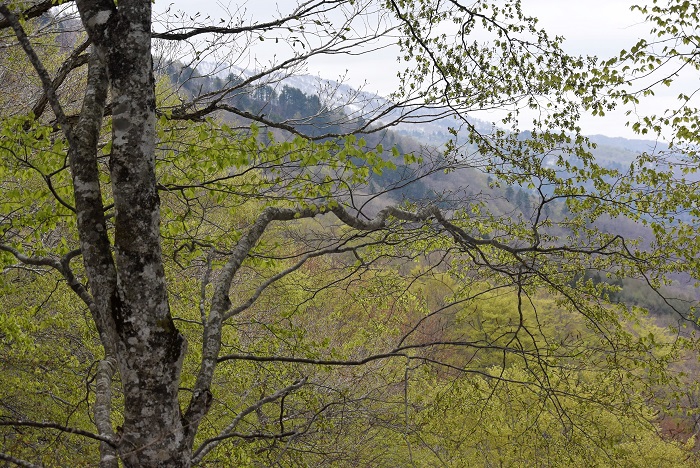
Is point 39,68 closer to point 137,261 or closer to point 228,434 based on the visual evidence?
point 137,261

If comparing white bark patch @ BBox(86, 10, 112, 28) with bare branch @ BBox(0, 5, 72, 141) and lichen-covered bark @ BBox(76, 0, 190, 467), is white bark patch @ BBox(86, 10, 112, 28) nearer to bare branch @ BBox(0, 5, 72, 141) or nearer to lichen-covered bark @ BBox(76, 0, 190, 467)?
lichen-covered bark @ BBox(76, 0, 190, 467)

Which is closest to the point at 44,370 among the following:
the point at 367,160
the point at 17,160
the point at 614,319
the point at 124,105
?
the point at 17,160

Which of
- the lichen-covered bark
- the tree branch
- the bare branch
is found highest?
the bare branch

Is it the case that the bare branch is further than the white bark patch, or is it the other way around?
the bare branch

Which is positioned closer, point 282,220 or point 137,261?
point 137,261

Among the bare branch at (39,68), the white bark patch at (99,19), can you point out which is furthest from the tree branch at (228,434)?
the white bark patch at (99,19)

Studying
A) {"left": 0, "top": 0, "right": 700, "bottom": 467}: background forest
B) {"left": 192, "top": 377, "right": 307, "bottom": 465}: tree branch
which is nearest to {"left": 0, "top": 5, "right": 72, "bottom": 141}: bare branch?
{"left": 0, "top": 0, "right": 700, "bottom": 467}: background forest

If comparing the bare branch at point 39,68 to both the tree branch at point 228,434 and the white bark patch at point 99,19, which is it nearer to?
the white bark patch at point 99,19

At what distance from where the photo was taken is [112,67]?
2.60 m

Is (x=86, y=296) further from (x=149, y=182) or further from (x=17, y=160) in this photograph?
(x=17, y=160)

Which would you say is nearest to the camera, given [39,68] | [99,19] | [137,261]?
[137,261]

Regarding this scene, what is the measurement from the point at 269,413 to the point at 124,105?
38.3 ft

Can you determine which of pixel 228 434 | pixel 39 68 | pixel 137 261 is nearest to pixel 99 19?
pixel 39 68

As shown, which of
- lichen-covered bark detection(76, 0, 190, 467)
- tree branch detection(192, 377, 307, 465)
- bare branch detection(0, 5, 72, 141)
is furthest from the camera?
tree branch detection(192, 377, 307, 465)
